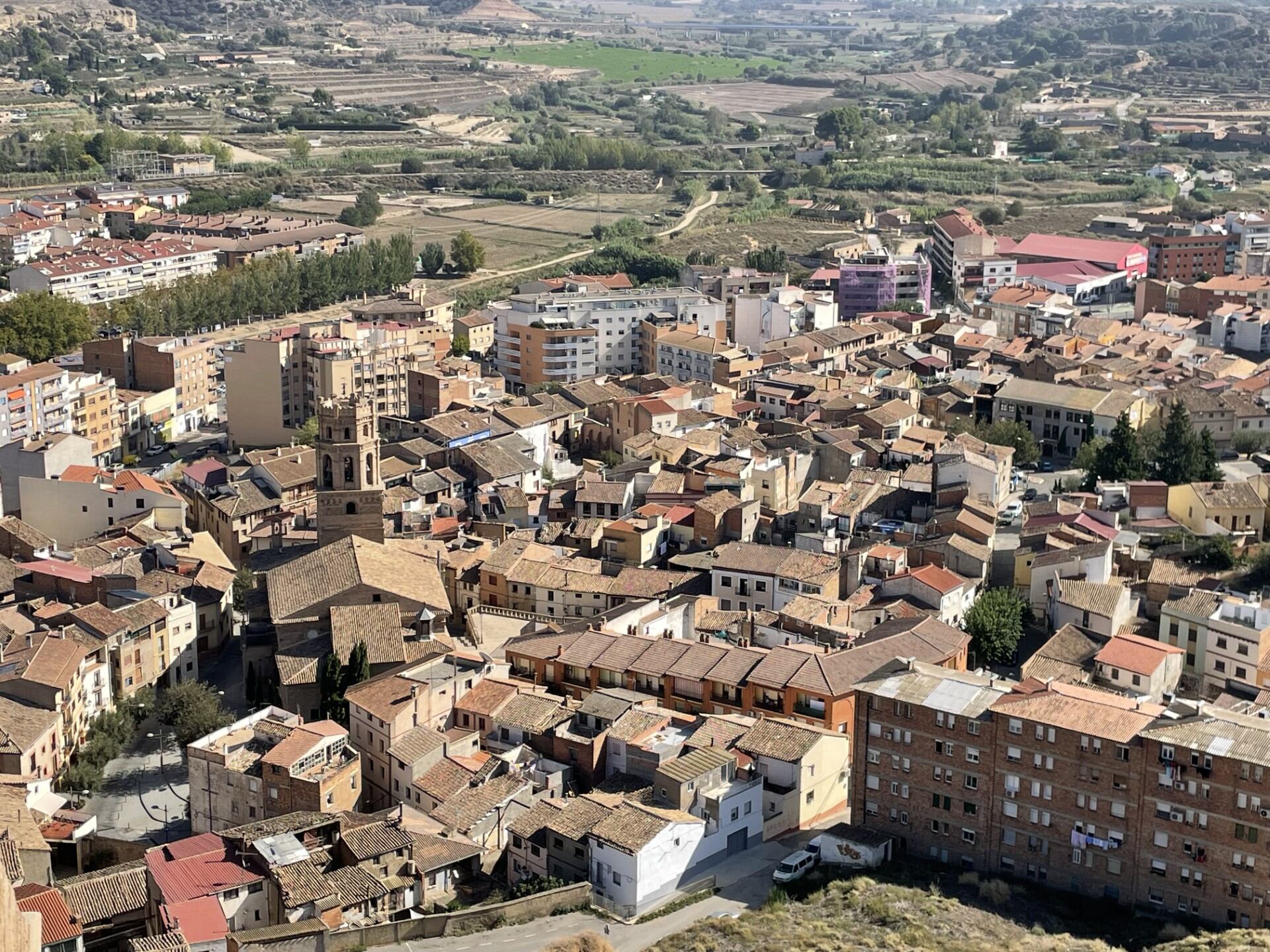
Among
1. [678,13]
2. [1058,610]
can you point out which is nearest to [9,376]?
[1058,610]

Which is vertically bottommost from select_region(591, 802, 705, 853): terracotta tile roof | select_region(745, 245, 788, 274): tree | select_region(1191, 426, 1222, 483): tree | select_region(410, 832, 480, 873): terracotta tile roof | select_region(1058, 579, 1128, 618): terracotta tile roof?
select_region(410, 832, 480, 873): terracotta tile roof

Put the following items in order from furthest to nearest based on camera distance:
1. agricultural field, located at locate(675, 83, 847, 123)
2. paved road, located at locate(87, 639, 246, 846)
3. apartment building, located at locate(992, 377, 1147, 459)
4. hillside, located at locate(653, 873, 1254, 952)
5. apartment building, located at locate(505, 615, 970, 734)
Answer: agricultural field, located at locate(675, 83, 847, 123) < apartment building, located at locate(992, 377, 1147, 459) < apartment building, located at locate(505, 615, 970, 734) < paved road, located at locate(87, 639, 246, 846) < hillside, located at locate(653, 873, 1254, 952)

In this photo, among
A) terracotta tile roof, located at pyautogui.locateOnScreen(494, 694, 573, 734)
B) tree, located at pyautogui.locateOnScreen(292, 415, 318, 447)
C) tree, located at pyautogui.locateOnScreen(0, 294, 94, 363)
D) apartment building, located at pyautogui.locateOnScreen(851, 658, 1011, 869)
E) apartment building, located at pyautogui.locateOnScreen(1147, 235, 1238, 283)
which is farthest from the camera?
apartment building, located at pyautogui.locateOnScreen(1147, 235, 1238, 283)

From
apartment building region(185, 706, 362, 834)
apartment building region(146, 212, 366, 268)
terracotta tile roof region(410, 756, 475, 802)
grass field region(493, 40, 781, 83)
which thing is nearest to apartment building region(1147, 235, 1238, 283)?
apartment building region(146, 212, 366, 268)

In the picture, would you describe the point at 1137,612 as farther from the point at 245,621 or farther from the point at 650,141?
the point at 650,141

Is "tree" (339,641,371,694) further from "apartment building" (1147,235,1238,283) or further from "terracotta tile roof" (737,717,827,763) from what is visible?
"apartment building" (1147,235,1238,283)

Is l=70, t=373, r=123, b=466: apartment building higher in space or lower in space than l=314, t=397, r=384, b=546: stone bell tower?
lower

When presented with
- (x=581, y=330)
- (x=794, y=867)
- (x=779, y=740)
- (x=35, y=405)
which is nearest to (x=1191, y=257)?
(x=581, y=330)
